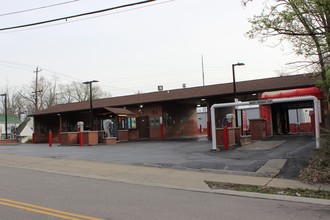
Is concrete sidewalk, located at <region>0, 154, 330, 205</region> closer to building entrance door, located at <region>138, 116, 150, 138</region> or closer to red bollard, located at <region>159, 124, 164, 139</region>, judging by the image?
red bollard, located at <region>159, 124, 164, 139</region>

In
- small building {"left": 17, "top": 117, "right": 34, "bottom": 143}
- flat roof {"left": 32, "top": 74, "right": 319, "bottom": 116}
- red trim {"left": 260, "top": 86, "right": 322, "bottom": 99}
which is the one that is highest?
flat roof {"left": 32, "top": 74, "right": 319, "bottom": 116}

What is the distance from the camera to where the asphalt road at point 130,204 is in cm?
764

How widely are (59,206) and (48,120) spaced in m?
41.0

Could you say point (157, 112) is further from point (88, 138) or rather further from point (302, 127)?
point (302, 127)

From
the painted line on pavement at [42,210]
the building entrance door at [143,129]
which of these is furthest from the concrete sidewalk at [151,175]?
the building entrance door at [143,129]

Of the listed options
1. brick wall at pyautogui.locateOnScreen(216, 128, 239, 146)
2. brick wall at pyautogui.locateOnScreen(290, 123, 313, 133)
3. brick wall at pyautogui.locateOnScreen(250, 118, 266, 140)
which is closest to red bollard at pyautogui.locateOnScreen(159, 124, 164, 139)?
brick wall at pyautogui.locateOnScreen(250, 118, 266, 140)

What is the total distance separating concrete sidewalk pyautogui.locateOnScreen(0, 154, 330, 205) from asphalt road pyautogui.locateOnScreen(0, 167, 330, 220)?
30.8 inches

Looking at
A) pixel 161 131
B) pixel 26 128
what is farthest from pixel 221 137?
pixel 26 128

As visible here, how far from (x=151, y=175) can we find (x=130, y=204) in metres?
4.80

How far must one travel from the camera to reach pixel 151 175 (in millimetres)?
13500

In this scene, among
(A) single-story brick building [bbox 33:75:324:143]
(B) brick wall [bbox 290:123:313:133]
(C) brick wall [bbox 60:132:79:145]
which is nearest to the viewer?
(C) brick wall [bbox 60:132:79:145]

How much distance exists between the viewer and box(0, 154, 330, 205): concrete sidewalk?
11367 millimetres

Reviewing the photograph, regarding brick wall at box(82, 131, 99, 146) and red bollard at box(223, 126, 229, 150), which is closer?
red bollard at box(223, 126, 229, 150)

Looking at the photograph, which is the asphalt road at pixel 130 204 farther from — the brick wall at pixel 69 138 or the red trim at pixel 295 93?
the red trim at pixel 295 93
